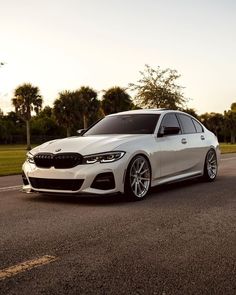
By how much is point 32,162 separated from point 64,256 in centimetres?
351

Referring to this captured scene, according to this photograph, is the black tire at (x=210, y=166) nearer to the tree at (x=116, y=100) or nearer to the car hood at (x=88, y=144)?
the car hood at (x=88, y=144)

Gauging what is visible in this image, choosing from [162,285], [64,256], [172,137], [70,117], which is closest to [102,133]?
[172,137]

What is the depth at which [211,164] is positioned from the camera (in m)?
10.4

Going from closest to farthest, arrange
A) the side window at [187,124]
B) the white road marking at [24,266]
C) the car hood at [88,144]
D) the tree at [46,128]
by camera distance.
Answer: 1. the white road marking at [24,266]
2. the car hood at [88,144]
3. the side window at [187,124]
4. the tree at [46,128]

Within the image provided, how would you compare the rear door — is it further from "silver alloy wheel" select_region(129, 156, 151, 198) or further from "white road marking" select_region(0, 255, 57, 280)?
"white road marking" select_region(0, 255, 57, 280)

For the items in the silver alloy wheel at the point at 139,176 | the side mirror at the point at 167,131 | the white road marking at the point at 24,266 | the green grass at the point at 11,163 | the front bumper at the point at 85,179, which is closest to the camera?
the white road marking at the point at 24,266

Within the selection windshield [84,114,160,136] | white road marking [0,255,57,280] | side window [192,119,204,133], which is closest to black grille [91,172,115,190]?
windshield [84,114,160,136]

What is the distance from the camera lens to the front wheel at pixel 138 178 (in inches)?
287

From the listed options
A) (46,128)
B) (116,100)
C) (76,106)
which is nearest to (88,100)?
(76,106)

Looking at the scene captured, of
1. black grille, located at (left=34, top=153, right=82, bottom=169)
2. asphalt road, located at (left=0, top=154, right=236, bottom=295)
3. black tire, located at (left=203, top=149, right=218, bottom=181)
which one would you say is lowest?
asphalt road, located at (left=0, top=154, right=236, bottom=295)

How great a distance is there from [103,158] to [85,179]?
0.44 m

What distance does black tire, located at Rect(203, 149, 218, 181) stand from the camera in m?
10.1

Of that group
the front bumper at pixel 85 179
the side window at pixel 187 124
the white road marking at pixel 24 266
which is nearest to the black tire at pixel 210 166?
the side window at pixel 187 124

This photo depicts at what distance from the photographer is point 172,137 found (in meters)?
8.70
